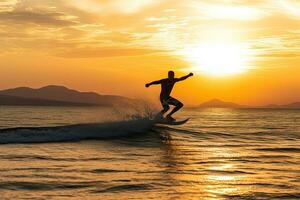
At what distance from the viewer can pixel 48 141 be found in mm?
20953

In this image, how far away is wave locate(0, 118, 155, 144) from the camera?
21.0 metres

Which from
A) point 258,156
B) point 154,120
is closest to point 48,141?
point 154,120

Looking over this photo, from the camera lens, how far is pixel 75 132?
22969 mm

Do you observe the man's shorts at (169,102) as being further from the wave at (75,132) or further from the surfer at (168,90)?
the wave at (75,132)

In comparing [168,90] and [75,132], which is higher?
[168,90]

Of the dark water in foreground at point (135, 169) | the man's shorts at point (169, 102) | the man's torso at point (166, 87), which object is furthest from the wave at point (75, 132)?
the man's torso at point (166, 87)

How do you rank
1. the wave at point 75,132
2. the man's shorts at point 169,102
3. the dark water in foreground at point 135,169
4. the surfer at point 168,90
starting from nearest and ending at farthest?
the dark water in foreground at point 135,169 < the wave at point 75,132 < the surfer at point 168,90 < the man's shorts at point 169,102

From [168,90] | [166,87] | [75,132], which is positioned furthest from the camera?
[75,132]

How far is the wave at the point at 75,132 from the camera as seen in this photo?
21.0 meters

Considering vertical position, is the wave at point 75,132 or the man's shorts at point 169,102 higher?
the man's shorts at point 169,102

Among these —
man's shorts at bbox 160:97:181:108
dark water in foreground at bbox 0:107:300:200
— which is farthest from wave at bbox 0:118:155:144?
man's shorts at bbox 160:97:181:108

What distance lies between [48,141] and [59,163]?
782cm

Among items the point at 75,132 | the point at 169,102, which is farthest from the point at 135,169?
the point at 75,132

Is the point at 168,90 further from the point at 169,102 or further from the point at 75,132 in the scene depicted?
the point at 75,132
